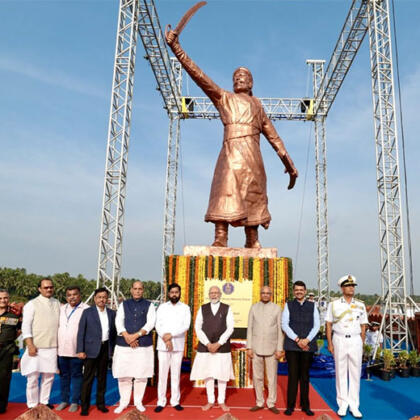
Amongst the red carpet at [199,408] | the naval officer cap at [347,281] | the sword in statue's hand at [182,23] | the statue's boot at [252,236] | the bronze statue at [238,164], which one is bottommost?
the red carpet at [199,408]

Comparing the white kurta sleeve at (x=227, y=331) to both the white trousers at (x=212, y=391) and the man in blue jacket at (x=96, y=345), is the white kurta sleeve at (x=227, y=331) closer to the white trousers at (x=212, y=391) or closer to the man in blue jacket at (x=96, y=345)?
the white trousers at (x=212, y=391)

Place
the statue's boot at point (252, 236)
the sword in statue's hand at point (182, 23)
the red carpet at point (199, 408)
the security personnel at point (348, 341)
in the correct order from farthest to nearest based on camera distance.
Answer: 1. the statue's boot at point (252, 236)
2. the sword in statue's hand at point (182, 23)
3. the security personnel at point (348, 341)
4. the red carpet at point (199, 408)

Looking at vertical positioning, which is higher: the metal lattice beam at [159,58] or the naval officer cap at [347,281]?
the metal lattice beam at [159,58]

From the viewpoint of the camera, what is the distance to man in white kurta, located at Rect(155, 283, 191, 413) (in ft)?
11.7

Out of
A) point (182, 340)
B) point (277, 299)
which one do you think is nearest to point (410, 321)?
point (277, 299)

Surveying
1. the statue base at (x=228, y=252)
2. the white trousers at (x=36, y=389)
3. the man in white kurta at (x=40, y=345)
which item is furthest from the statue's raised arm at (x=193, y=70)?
the white trousers at (x=36, y=389)

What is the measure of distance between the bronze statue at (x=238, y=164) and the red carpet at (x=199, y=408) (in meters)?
1.66

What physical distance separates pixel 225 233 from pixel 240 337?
1218 millimetres

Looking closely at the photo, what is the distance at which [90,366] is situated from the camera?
3.48 meters

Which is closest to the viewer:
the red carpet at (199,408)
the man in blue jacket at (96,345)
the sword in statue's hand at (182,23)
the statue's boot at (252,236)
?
the red carpet at (199,408)

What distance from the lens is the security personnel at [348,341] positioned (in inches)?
140

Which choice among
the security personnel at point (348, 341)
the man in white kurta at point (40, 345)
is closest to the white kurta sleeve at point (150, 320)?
the man in white kurta at point (40, 345)

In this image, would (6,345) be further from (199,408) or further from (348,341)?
(348,341)

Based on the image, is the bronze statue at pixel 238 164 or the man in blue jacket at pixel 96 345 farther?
the bronze statue at pixel 238 164
